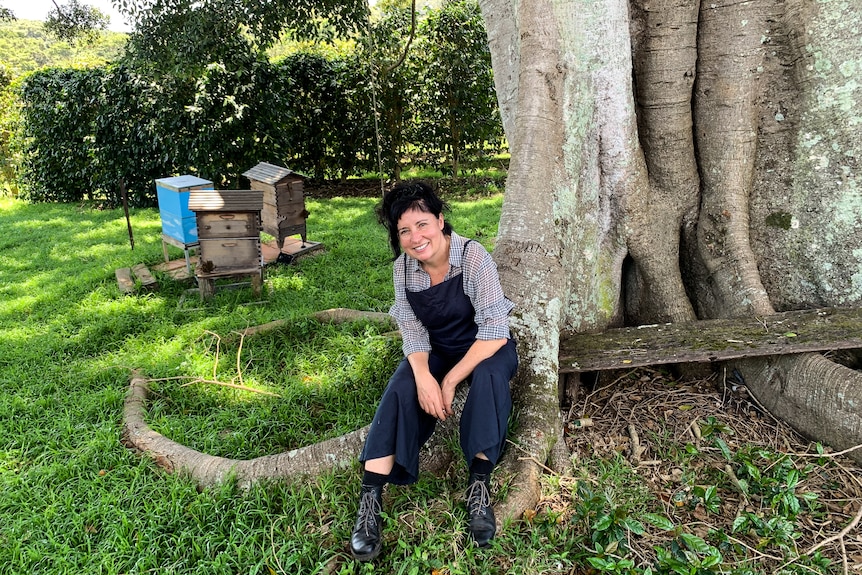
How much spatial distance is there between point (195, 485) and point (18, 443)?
131cm

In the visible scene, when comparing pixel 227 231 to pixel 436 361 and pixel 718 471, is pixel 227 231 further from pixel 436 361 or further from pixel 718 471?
pixel 718 471

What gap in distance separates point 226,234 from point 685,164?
3911 mm

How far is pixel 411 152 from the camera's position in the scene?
11156mm

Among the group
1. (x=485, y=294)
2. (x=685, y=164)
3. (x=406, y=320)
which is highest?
(x=685, y=164)

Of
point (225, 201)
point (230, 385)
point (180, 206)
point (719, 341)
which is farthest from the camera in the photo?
point (180, 206)

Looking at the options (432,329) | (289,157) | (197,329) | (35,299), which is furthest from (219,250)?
(289,157)

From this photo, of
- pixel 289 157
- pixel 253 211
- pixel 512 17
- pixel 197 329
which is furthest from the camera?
pixel 289 157

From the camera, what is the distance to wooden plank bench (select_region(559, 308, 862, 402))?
2.96 m

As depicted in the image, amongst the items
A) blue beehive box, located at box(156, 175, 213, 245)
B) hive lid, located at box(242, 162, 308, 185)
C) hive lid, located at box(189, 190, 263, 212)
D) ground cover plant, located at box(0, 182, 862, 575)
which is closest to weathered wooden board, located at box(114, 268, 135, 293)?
blue beehive box, located at box(156, 175, 213, 245)

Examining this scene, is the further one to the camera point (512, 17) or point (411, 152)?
point (411, 152)

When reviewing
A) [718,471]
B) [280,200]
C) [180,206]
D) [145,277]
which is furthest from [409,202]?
[145,277]

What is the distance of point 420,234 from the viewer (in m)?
2.60

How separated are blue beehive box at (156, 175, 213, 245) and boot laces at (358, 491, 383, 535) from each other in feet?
12.9

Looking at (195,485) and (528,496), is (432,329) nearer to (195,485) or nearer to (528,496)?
(528,496)
